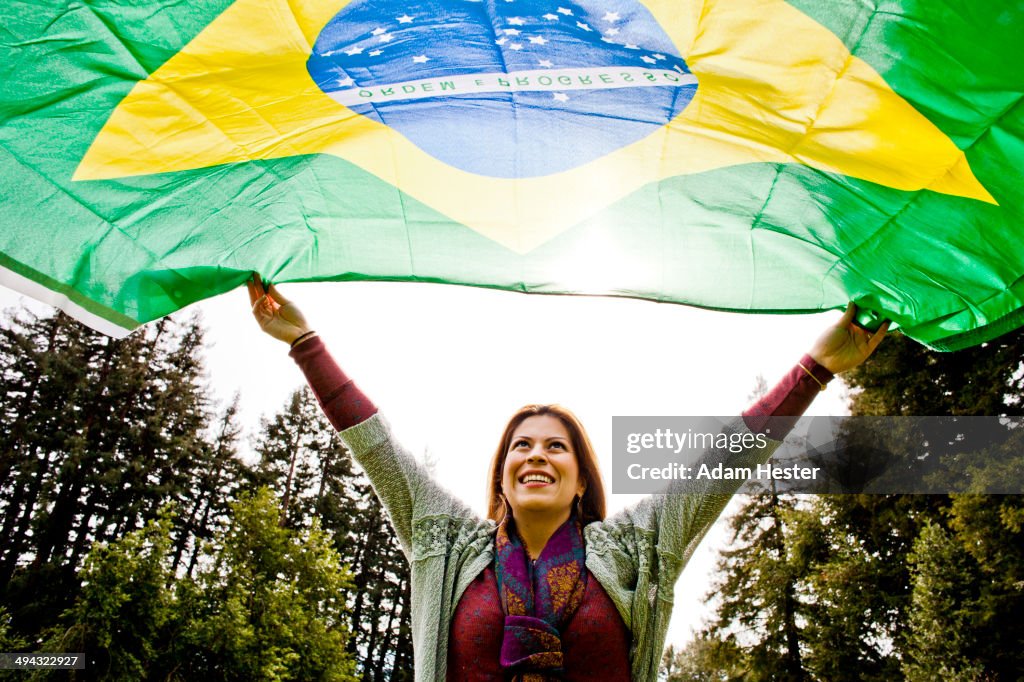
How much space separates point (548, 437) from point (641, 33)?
1305mm

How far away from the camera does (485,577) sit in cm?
210

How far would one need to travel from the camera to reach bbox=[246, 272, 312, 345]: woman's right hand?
232 cm

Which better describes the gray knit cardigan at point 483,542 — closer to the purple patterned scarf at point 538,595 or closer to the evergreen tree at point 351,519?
the purple patterned scarf at point 538,595

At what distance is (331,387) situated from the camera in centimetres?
221

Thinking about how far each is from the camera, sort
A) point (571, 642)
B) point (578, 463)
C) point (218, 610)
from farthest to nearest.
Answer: point (218, 610)
point (578, 463)
point (571, 642)

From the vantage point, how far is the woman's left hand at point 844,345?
7.13 feet

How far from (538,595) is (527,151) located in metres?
1.39

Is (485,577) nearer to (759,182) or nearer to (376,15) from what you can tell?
(759,182)

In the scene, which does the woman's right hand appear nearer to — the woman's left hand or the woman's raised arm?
the woman's raised arm

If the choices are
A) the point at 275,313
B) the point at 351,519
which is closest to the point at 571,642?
the point at 275,313

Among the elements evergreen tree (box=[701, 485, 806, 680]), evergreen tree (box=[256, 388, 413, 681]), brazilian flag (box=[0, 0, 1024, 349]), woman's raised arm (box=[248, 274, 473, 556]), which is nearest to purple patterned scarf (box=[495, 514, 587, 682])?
woman's raised arm (box=[248, 274, 473, 556])

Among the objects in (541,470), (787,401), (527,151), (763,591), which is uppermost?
(763,591)

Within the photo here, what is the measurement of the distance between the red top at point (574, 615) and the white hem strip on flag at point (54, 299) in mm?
636

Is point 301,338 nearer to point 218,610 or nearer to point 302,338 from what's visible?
point 302,338
